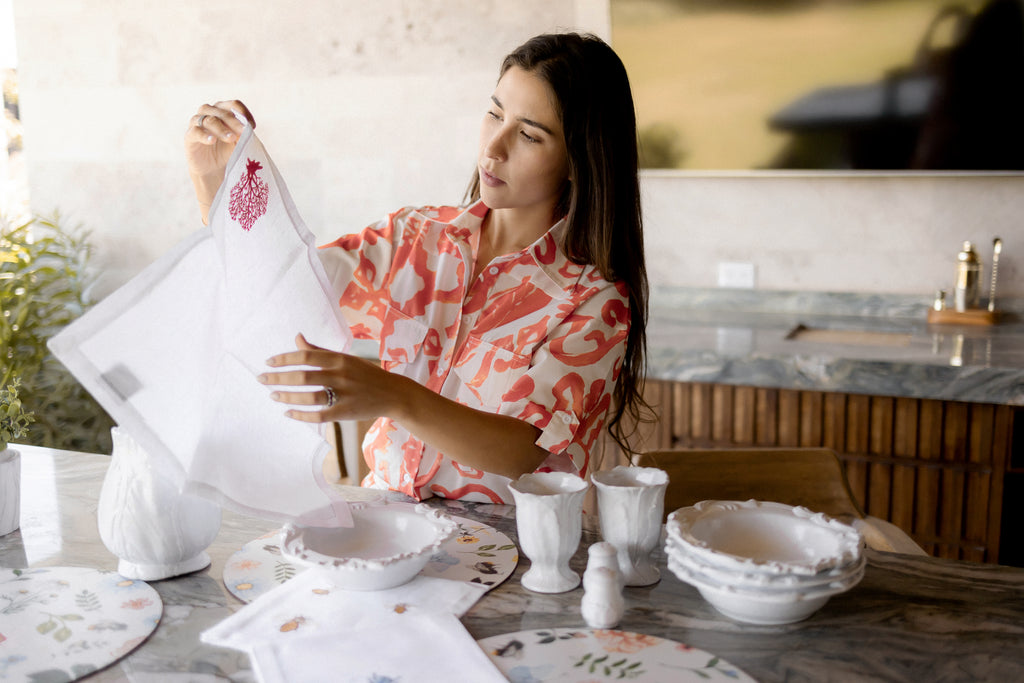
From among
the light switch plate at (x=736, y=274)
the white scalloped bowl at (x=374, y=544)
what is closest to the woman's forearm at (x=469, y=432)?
the white scalloped bowl at (x=374, y=544)

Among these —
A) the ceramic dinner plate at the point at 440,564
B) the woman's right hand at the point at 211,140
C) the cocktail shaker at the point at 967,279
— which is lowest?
the ceramic dinner plate at the point at 440,564

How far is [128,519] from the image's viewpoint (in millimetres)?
1039

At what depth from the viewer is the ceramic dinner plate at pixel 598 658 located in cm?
85

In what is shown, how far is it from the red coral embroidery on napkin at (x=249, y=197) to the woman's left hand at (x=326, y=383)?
15cm

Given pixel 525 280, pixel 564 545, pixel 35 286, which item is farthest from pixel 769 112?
pixel 35 286

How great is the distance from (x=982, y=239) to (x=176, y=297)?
2.27m

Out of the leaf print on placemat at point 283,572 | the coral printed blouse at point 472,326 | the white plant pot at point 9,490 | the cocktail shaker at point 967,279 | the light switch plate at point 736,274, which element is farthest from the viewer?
the light switch plate at point 736,274

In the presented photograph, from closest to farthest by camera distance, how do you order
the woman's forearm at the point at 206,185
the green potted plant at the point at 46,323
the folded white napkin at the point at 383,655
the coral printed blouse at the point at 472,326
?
the folded white napkin at the point at 383,655, the woman's forearm at the point at 206,185, the coral printed blouse at the point at 472,326, the green potted plant at the point at 46,323

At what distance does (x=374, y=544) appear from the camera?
1.10 meters

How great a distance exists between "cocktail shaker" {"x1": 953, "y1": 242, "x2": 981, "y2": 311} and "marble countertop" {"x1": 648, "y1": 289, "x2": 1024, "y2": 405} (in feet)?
0.25

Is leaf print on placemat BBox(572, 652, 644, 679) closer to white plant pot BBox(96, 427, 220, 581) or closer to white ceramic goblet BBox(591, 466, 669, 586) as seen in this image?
white ceramic goblet BBox(591, 466, 669, 586)

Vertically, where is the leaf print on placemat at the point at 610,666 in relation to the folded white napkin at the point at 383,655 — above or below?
below

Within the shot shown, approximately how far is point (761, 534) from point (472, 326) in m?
0.62

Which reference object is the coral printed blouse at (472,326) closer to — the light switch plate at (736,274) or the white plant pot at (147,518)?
the white plant pot at (147,518)
